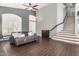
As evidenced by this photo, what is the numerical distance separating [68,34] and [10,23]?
1.25 m

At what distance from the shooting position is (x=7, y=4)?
186cm

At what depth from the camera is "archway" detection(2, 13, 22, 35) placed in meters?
1.88

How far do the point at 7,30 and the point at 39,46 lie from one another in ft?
2.50

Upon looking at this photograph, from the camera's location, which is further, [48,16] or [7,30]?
[48,16]

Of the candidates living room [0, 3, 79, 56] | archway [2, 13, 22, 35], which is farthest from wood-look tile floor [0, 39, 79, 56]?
archway [2, 13, 22, 35]

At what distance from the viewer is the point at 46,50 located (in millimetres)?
1957

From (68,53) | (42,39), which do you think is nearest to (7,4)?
(42,39)

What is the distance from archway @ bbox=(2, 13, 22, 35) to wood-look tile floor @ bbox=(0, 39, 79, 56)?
26 cm

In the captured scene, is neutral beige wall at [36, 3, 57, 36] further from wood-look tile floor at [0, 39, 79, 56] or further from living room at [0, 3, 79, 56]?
wood-look tile floor at [0, 39, 79, 56]

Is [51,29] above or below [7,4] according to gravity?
below

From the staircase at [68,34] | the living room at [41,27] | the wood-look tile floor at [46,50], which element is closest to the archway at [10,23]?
the living room at [41,27]

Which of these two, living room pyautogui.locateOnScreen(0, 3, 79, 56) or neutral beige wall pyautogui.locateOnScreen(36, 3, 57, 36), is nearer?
living room pyautogui.locateOnScreen(0, 3, 79, 56)

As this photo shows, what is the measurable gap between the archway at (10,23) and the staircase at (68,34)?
81 cm

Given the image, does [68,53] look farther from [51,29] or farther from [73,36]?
[51,29]
